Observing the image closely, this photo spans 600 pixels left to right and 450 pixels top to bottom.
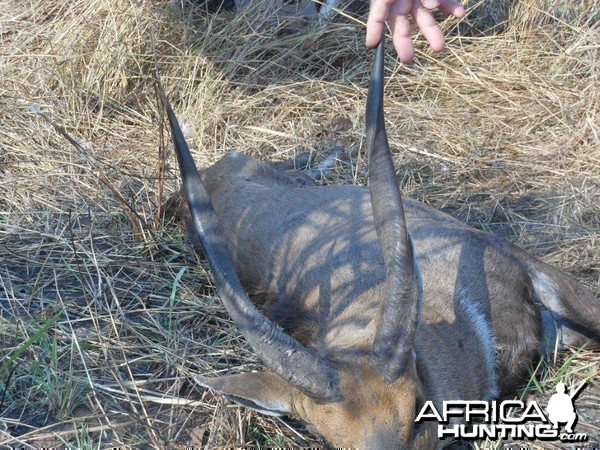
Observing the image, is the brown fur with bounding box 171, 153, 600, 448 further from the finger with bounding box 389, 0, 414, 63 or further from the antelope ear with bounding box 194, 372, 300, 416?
the finger with bounding box 389, 0, 414, 63

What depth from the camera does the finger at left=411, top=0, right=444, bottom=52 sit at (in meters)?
3.54

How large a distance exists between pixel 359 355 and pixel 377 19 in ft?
4.07

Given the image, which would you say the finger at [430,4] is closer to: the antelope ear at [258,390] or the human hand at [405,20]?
the human hand at [405,20]

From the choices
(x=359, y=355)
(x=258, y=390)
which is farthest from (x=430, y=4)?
(x=258, y=390)

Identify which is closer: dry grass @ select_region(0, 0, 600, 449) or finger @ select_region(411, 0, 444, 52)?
finger @ select_region(411, 0, 444, 52)

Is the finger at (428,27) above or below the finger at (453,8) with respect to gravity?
below

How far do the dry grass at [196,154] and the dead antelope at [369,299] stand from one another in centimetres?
27

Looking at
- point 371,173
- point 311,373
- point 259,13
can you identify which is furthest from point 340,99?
point 311,373

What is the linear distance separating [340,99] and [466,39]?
1.04 meters

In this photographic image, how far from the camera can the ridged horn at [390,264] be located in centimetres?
318

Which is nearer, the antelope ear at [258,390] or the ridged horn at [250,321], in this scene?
the ridged horn at [250,321]

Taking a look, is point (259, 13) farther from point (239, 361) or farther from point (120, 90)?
point (239, 361)

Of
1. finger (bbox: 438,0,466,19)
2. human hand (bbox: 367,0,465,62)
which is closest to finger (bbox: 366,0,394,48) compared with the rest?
human hand (bbox: 367,0,465,62)

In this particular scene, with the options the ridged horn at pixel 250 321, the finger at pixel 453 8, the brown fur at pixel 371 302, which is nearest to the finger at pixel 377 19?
the finger at pixel 453 8
